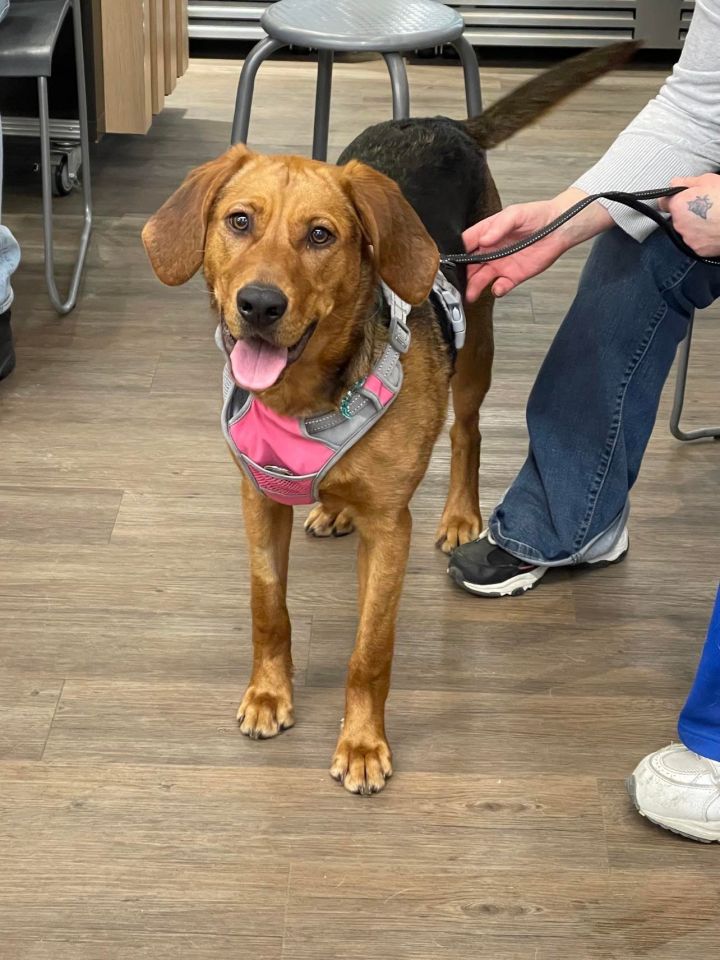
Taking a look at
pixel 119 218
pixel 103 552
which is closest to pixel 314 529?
pixel 103 552

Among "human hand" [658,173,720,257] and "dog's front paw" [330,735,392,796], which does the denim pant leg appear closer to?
"human hand" [658,173,720,257]

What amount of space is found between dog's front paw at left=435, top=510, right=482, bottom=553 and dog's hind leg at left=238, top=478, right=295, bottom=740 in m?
0.56

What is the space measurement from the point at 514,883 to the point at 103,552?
1.09 meters

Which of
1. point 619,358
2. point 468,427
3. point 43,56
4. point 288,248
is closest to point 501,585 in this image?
point 468,427

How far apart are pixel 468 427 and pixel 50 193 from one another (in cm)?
150

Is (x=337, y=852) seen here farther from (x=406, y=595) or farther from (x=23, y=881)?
(x=406, y=595)

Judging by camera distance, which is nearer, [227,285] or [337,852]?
[227,285]

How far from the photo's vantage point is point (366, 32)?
2.87 meters

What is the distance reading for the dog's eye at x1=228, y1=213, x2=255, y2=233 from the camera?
5.44 feet

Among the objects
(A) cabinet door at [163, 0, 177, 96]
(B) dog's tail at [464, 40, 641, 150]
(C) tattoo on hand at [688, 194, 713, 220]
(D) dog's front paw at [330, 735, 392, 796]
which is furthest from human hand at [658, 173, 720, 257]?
(A) cabinet door at [163, 0, 177, 96]

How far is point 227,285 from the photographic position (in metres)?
1.65

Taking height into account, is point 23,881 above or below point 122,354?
above

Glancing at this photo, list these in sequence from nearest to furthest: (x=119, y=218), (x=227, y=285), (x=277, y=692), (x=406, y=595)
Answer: (x=227, y=285), (x=277, y=692), (x=406, y=595), (x=119, y=218)

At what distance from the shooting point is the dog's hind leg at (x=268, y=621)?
1942 mm
